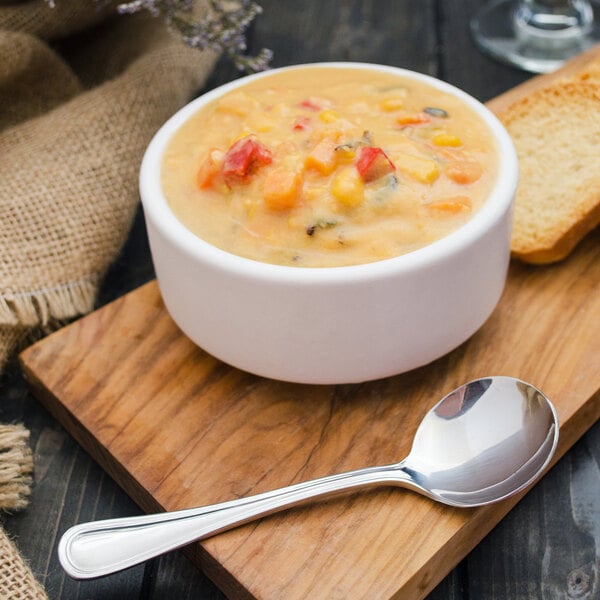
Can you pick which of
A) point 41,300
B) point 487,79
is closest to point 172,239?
point 41,300

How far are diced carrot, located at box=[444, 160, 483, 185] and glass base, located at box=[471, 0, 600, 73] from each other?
1536mm

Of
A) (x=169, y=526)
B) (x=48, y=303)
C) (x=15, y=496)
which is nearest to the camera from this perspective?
(x=169, y=526)

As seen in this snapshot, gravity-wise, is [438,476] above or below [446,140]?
below

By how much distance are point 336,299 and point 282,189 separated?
0.87 feet

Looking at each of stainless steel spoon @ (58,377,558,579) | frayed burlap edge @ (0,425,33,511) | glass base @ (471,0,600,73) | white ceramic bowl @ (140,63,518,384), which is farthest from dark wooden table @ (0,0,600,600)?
glass base @ (471,0,600,73)

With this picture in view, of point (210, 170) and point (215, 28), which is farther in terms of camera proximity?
point (215, 28)

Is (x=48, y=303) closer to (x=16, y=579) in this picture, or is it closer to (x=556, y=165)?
(x=16, y=579)

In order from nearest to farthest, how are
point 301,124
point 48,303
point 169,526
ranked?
point 169,526 → point 301,124 → point 48,303

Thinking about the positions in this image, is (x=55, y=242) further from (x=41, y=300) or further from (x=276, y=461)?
(x=276, y=461)

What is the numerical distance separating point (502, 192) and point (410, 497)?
2.26ft

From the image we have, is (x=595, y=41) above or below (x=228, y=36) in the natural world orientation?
below

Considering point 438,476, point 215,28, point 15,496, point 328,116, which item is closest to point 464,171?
point 328,116

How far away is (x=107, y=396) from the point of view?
2.10 m

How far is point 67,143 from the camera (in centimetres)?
257
